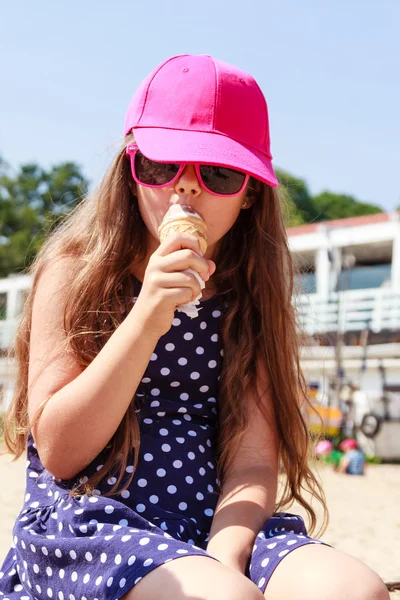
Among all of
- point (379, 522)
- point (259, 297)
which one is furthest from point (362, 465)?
point (259, 297)

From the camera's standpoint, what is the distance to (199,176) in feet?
7.20

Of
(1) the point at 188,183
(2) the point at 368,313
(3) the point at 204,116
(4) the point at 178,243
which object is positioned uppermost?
(2) the point at 368,313

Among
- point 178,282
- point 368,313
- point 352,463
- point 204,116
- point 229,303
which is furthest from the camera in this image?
point 368,313

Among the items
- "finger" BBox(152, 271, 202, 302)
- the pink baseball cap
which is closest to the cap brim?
the pink baseball cap

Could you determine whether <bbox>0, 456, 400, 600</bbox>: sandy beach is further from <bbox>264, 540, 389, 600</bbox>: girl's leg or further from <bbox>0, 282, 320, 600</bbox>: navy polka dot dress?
<bbox>264, 540, 389, 600</bbox>: girl's leg

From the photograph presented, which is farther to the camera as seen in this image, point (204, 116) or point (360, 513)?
point (360, 513)

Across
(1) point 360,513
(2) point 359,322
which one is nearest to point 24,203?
(2) point 359,322

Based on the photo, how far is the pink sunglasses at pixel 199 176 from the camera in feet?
7.21

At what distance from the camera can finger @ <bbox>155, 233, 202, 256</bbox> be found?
195 centimetres

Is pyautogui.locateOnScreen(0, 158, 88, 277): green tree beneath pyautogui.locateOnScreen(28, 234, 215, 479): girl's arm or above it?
above

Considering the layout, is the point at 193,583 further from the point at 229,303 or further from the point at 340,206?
the point at 340,206

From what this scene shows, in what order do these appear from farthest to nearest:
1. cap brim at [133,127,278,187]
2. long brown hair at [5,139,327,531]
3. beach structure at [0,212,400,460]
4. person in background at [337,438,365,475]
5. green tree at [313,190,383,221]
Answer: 1. green tree at [313,190,383,221]
2. beach structure at [0,212,400,460]
3. person in background at [337,438,365,475]
4. long brown hair at [5,139,327,531]
5. cap brim at [133,127,278,187]

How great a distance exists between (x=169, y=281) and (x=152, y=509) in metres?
0.66

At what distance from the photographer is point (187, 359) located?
240 cm
